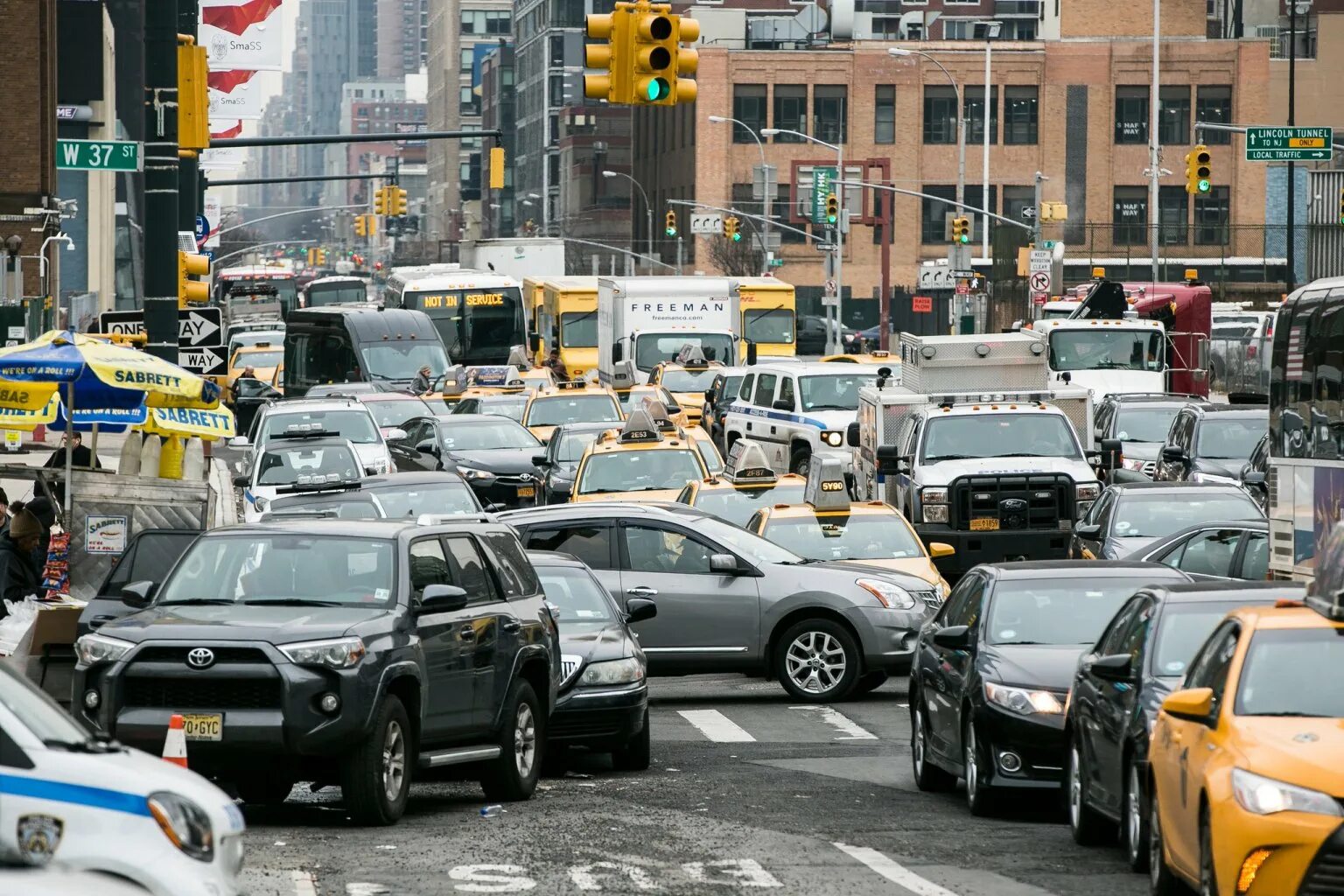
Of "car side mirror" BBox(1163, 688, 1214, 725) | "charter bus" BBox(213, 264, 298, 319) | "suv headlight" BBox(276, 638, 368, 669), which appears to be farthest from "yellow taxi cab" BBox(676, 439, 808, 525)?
"charter bus" BBox(213, 264, 298, 319)

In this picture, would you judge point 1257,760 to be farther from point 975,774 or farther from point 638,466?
point 638,466

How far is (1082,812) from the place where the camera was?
467 inches

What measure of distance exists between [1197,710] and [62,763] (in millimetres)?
4532

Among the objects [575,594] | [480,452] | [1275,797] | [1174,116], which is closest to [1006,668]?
[575,594]

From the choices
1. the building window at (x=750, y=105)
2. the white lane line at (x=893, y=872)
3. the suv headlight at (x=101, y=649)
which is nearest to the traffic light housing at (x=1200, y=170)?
the white lane line at (x=893, y=872)

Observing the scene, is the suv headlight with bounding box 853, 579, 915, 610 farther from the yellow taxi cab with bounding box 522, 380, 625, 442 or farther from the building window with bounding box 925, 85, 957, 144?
the building window with bounding box 925, 85, 957, 144

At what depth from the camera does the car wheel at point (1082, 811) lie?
38.7ft

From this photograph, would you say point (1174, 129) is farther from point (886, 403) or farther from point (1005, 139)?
point (886, 403)

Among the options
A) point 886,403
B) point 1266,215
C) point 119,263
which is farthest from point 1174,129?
point 886,403

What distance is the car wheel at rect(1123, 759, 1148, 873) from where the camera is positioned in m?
10.7

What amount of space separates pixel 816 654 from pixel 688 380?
2706 cm

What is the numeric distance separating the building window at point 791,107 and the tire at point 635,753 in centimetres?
9746

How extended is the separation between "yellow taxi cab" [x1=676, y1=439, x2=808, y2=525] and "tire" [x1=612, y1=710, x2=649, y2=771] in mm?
8757

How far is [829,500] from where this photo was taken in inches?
880
